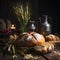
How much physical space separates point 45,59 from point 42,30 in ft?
1.99

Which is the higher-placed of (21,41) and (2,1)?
(2,1)

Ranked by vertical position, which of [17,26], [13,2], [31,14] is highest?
[13,2]

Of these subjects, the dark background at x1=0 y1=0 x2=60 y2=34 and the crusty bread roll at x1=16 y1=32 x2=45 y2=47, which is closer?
the crusty bread roll at x1=16 y1=32 x2=45 y2=47

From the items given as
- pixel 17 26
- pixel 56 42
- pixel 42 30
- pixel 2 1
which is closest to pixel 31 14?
pixel 17 26

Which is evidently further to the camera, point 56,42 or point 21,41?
point 56,42

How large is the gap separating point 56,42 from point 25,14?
574 mm

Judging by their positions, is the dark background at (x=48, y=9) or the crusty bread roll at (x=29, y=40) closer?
the crusty bread roll at (x=29, y=40)

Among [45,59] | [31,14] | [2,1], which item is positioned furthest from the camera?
[2,1]

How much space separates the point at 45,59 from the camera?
958 mm

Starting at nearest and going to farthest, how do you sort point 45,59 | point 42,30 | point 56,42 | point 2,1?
1. point 45,59
2. point 56,42
3. point 42,30
4. point 2,1

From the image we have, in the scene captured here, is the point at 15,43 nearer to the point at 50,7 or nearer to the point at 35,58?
the point at 35,58

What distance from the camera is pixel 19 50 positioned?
1.08 m

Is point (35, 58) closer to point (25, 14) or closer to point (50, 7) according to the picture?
point (25, 14)

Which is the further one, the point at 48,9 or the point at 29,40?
the point at 48,9
